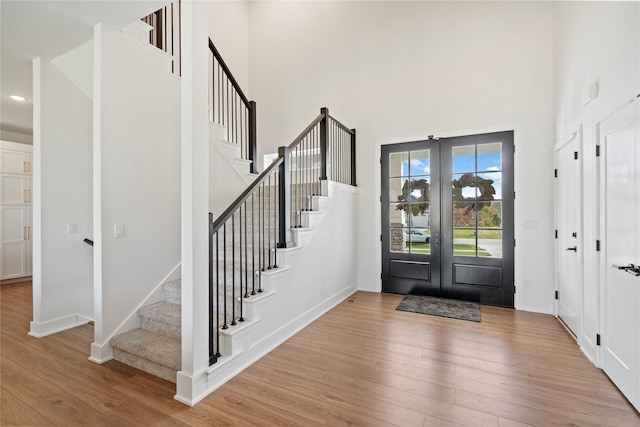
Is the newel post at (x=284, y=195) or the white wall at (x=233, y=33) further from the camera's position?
the white wall at (x=233, y=33)

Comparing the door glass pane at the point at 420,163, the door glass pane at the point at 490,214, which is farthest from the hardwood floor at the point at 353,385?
the door glass pane at the point at 420,163

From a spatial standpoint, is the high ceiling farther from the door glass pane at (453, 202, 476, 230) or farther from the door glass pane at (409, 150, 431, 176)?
the door glass pane at (453, 202, 476, 230)

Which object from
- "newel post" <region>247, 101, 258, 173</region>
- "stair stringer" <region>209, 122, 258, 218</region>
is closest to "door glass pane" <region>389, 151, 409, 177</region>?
"newel post" <region>247, 101, 258, 173</region>

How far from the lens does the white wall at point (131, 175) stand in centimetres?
263

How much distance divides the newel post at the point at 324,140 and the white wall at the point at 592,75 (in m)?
2.74

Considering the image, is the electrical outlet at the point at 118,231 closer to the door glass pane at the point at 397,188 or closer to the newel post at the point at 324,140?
the newel post at the point at 324,140

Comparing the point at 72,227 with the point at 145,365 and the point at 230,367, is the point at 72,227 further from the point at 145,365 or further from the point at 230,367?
the point at 230,367

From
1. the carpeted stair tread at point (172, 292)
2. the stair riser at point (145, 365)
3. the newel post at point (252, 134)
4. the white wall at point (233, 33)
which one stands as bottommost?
the stair riser at point (145, 365)

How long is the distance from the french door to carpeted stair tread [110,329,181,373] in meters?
3.29

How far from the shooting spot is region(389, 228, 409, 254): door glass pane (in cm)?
468

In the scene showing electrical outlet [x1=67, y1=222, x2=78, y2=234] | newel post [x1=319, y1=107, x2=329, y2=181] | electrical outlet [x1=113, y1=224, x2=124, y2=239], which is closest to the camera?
electrical outlet [x1=113, y1=224, x2=124, y2=239]

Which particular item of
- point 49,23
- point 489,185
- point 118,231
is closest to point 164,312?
point 118,231

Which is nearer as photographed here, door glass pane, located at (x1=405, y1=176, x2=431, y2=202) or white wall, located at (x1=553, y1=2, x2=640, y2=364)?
white wall, located at (x1=553, y1=2, x2=640, y2=364)

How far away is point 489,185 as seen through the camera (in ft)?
13.6
